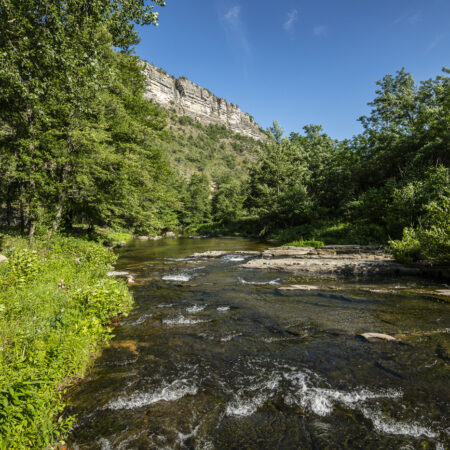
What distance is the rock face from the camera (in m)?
158

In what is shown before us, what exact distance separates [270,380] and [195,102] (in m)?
193

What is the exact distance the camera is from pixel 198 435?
3322 mm

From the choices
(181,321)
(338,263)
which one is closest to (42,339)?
(181,321)

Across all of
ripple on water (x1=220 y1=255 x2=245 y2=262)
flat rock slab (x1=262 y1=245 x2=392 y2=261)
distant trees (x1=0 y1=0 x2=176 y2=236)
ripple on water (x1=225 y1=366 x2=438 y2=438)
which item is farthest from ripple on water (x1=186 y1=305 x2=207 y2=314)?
flat rock slab (x1=262 y1=245 x2=392 y2=261)

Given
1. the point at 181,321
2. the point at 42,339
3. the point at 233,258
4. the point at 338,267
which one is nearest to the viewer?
the point at 42,339

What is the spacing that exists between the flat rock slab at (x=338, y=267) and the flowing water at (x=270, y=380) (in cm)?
419

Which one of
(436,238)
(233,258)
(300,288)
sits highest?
(436,238)

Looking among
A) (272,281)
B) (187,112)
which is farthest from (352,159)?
(187,112)

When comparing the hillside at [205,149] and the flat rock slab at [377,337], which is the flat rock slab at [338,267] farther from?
the hillside at [205,149]

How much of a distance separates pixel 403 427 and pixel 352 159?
3115cm

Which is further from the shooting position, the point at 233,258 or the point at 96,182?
the point at 233,258

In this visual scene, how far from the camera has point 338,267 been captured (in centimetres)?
1298

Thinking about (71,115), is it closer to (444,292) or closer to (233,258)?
(233,258)

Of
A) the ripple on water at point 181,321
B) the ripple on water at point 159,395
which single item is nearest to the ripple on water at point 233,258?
the ripple on water at point 181,321
